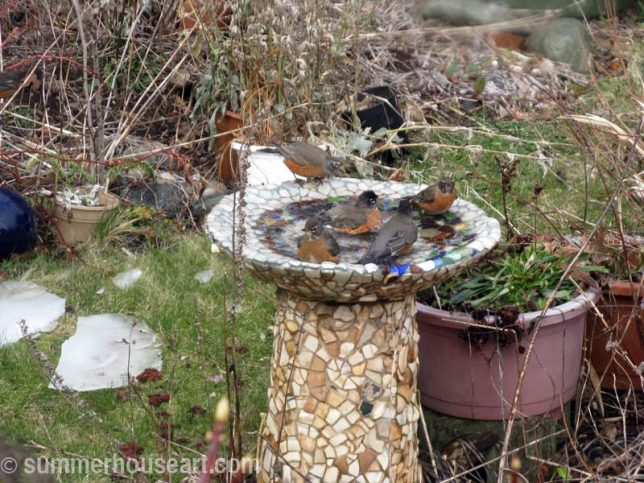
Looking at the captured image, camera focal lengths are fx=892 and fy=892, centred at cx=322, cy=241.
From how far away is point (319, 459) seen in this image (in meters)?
2.83

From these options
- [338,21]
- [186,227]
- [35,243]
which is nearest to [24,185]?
[35,243]

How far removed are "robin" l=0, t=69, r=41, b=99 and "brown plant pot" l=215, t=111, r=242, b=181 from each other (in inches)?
52.2

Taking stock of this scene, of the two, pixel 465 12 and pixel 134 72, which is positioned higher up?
pixel 465 12

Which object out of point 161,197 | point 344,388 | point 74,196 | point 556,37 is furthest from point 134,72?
point 556,37

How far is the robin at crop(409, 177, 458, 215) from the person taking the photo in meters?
3.22

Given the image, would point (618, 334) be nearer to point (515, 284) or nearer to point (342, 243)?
point (515, 284)

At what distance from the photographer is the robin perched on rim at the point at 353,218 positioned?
2996 mm

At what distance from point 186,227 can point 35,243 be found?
96 cm

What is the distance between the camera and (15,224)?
493 cm

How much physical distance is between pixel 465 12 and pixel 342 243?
2.39 m

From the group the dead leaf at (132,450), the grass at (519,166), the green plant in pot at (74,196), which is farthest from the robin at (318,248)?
the green plant in pot at (74,196)

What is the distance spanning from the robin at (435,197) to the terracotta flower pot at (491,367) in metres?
0.39

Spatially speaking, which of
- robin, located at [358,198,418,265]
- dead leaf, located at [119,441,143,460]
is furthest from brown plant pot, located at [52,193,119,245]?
robin, located at [358,198,418,265]

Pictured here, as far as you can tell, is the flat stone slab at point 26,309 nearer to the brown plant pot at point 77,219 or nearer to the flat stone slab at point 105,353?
the flat stone slab at point 105,353
